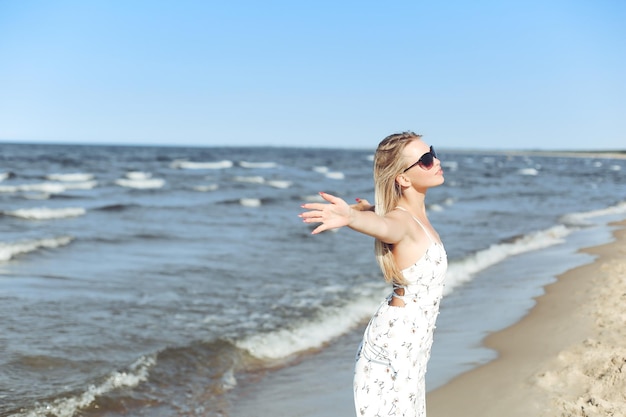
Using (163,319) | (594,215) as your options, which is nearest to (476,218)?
(594,215)

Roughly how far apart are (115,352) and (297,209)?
60.9 ft

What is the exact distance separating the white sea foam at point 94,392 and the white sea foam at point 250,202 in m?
19.3

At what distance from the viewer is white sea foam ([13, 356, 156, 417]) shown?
582 centimetres

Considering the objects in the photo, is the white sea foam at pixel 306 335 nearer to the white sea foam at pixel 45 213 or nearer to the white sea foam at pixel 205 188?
the white sea foam at pixel 45 213

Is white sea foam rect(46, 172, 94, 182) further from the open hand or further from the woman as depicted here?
the open hand

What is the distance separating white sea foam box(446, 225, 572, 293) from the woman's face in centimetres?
802

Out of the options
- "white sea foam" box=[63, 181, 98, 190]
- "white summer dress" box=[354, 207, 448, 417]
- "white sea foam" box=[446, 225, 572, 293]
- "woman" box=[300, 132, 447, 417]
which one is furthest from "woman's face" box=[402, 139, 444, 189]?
"white sea foam" box=[63, 181, 98, 190]

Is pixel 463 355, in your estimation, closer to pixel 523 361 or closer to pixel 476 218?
pixel 523 361

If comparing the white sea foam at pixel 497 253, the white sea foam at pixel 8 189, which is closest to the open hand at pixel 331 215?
the white sea foam at pixel 497 253

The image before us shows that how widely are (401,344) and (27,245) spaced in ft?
43.0

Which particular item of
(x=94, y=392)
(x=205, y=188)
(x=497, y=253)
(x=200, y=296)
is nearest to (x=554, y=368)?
(x=94, y=392)

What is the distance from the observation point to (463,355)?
7.02 metres

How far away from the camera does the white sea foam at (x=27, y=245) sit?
531 inches

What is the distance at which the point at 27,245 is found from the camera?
47.5 ft
